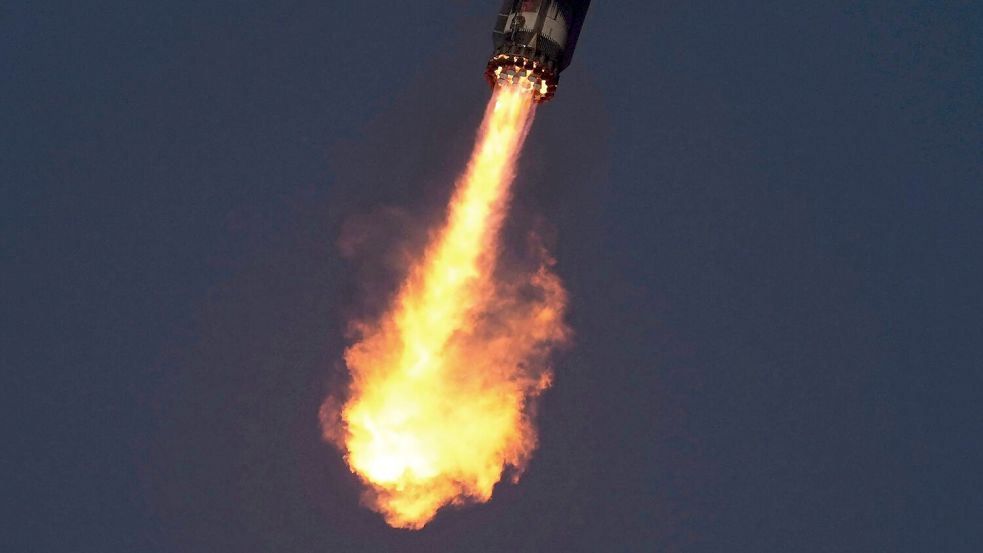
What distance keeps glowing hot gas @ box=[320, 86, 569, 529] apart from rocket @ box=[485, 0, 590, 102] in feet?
17.6

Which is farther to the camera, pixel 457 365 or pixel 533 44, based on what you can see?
pixel 457 365

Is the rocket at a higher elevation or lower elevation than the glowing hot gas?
higher

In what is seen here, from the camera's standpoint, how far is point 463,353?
74.1 m

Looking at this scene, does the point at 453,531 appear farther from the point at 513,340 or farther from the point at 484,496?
the point at 513,340

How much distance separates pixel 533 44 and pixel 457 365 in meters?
17.8

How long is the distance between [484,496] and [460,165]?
18.6 m

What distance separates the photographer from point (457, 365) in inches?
2908

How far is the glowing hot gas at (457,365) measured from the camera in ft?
238

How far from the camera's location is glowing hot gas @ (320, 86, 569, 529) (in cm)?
7262

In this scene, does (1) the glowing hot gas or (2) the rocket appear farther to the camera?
(1) the glowing hot gas

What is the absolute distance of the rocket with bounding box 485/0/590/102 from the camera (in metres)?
64.4

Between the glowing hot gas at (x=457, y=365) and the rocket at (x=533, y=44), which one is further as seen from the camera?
the glowing hot gas at (x=457, y=365)

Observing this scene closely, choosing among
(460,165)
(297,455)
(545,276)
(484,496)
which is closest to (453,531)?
(484,496)

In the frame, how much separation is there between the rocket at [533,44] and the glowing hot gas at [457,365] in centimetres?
536
